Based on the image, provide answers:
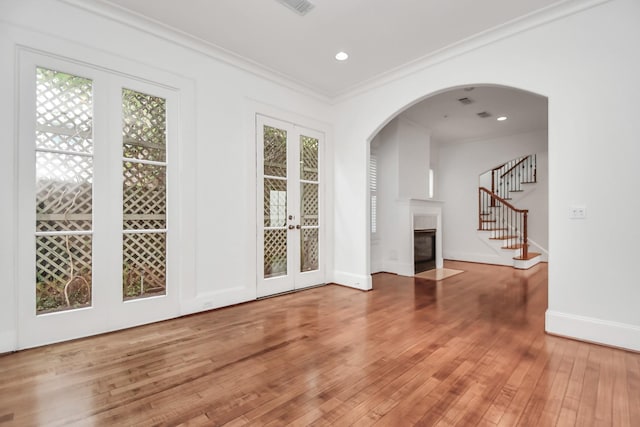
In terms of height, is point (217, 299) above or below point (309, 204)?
below

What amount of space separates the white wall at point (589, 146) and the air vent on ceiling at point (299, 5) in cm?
185

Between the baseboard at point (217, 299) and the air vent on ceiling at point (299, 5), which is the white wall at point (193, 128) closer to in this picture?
the baseboard at point (217, 299)

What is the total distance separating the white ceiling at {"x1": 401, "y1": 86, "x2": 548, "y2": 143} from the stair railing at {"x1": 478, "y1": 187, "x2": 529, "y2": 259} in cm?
151

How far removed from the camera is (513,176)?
7.67 metres

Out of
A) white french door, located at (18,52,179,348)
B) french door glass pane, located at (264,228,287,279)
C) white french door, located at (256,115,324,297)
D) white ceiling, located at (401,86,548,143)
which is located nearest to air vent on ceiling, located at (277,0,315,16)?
white french door, located at (256,115,324,297)

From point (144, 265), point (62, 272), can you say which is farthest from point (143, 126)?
point (62, 272)

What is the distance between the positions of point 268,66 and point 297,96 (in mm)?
630

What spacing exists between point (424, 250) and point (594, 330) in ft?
11.3

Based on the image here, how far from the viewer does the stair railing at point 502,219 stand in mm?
6930

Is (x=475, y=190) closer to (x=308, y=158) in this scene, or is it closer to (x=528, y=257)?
(x=528, y=257)

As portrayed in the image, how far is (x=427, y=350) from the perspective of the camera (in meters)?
2.35

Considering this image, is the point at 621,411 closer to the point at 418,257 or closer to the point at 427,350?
the point at 427,350

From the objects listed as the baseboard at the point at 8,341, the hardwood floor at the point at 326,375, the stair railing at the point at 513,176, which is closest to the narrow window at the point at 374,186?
the hardwood floor at the point at 326,375

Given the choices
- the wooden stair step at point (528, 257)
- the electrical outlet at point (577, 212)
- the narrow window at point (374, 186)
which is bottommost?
the wooden stair step at point (528, 257)
